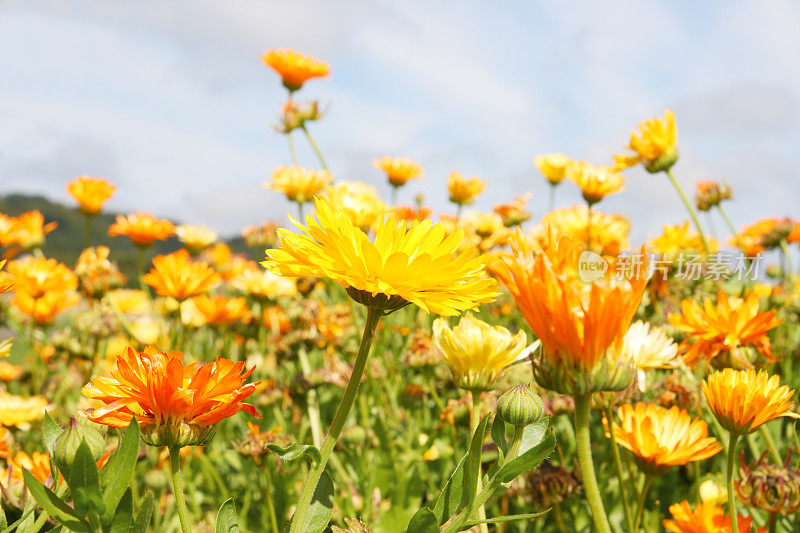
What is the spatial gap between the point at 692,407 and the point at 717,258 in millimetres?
1229

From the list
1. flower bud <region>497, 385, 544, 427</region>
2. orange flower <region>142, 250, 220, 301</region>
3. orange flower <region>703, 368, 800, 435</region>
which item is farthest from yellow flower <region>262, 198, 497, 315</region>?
orange flower <region>142, 250, 220, 301</region>

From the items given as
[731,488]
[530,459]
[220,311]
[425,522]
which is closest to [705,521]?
[731,488]

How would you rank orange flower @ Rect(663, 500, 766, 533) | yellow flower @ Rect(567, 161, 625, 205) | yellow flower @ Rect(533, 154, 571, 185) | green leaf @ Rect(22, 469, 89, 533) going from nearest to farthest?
green leaf @ Rect(22, 469, 89, 533) → orange flower @ Rect(663, 500, 766, 533) → yellow flower @ Rect(567, 161, 625, 205) → yellow flower @ Rect(533, 154, 571, 185)

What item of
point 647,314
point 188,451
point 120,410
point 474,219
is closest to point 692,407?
point 647,314

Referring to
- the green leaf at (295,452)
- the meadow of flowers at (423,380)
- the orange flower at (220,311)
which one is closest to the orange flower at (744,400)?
the meadow of flowers at (423,380)

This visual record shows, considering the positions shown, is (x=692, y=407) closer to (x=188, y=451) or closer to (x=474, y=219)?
(x=188, y=451)

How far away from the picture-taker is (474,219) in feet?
11.9

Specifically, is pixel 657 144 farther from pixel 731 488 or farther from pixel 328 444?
pixel 328 444

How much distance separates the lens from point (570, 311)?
2.86 feet

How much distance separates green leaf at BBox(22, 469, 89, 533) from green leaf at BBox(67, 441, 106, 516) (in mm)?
15

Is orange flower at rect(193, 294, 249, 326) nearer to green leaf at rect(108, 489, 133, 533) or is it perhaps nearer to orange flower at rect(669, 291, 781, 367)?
orange flower at rect(669, 291, 781, 367)

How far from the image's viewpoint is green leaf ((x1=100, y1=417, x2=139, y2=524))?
0.73m

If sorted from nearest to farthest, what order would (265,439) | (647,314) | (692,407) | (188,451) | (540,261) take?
1. (540,261)
2. (265,439)
3. (692,407)
4. (188,451)
5. (647,314)

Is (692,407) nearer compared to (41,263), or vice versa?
(692,407)
